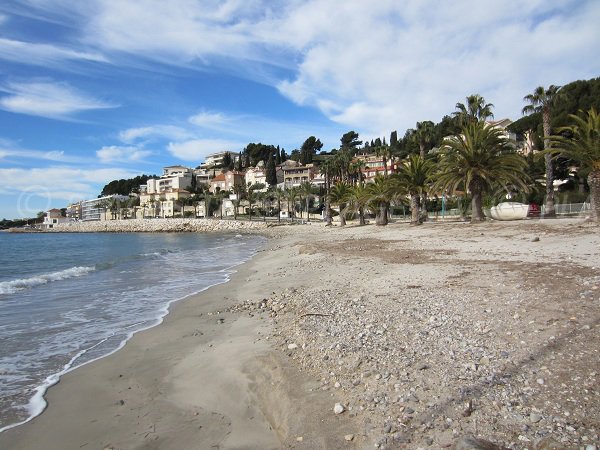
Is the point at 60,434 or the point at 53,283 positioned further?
the point at 53,283

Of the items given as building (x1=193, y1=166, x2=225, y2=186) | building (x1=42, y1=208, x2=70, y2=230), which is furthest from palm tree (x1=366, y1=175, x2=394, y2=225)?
building (x1=42, y1=208, x2=70, y2=230)

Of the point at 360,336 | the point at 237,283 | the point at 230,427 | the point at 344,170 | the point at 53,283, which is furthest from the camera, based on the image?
the point at 344,170

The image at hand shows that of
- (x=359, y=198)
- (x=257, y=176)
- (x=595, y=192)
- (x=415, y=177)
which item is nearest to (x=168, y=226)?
(x=257, y=176)

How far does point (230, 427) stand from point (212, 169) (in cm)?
19038

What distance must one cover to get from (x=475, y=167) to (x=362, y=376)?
88.6ft

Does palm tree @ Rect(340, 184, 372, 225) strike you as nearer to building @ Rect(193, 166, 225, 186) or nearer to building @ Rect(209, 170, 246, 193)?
building @ Rect(209, 170, 246, 193)

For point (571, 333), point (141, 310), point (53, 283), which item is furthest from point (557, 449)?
point (53, 283)

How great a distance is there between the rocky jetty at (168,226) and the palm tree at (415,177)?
1883 inches

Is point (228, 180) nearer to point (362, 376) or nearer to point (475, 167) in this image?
point (475, 167)

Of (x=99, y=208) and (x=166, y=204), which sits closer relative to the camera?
(x=166, y=204)

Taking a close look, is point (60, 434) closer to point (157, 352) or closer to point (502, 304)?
point (157, 352)

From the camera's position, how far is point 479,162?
28.7 meters

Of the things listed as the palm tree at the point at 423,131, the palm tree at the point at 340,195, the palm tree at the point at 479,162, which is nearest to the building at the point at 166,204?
the palm tree at the point at 340,195

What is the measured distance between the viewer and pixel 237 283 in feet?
48.8
